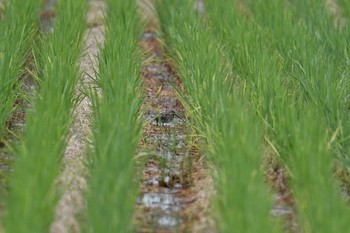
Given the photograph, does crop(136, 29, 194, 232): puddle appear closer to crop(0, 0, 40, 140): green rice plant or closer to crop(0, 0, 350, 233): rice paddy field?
crop(0, 0, 350, 233): rice paddy field

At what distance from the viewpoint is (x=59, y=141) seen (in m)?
2.66

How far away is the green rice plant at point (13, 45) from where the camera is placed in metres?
3.08

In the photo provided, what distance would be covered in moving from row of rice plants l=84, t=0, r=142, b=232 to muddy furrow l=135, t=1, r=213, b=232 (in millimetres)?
113

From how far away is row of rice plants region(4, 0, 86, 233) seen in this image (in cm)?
218

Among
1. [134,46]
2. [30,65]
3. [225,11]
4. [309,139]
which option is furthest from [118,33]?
[309,139]

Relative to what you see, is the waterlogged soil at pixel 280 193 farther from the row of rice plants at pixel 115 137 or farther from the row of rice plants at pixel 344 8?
the row of rice plants at pixel 344 8

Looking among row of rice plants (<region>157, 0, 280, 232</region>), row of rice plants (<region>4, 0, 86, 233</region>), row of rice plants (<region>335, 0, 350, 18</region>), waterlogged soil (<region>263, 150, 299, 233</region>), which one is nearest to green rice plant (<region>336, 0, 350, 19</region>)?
row of rice plants (<region>335, 0, 350, 18</region>)

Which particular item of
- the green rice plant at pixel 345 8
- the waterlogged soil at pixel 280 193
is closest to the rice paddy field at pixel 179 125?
the waterlogged soil at pixel 280 193

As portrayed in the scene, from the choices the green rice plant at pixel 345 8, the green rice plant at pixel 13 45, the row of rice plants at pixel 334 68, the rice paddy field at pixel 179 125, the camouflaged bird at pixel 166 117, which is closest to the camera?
the rice paddy field at pixel 179 125

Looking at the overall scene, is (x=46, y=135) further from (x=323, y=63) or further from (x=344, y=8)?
(x=344, y=8)

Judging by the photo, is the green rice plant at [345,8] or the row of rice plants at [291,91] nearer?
the row of rice plants at [291,91]

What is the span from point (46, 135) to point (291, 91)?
3.55 ft

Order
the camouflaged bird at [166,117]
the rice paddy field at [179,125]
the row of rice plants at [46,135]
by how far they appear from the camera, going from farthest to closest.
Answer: the camouflaged bird at [166,117]
the rice paddy field at [179,125]
the row of rice plants at [46,135]

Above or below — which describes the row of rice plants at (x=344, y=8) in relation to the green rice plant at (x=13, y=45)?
above
